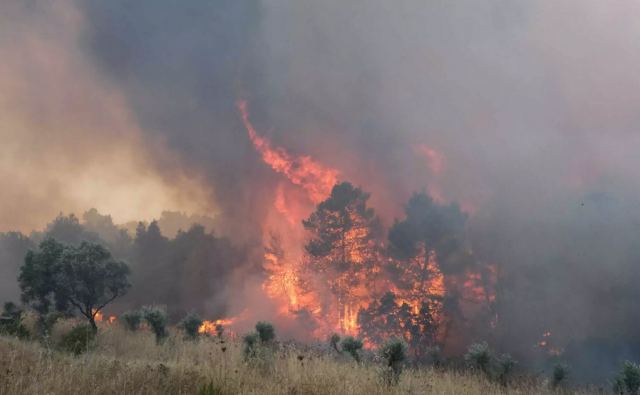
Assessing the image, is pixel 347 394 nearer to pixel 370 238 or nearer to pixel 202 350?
pixel 202 350

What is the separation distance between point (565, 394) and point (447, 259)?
23434 mm

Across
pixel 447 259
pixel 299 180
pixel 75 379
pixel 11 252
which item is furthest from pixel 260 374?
pixel 11 252

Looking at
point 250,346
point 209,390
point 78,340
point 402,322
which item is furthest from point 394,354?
point 402,322

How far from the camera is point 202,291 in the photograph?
5650 centimetres

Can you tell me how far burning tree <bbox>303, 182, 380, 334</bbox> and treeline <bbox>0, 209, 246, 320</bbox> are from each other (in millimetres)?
14129

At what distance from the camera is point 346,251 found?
167 feet

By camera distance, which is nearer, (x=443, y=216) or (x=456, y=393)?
(x=456, y=393)

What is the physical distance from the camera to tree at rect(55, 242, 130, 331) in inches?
1216

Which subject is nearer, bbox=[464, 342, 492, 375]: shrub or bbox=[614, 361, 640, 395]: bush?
bbox=[614, 361, 640, 395]: bush

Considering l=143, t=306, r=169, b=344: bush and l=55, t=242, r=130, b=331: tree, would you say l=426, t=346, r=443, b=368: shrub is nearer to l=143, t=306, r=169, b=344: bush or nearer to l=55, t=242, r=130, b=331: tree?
l=143, t=306, r=169, b=344: bush

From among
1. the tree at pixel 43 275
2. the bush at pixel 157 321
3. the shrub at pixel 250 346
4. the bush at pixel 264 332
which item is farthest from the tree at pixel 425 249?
the tree at pixel 43 275

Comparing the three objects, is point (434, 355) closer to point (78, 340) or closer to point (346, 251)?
point (346, 251)

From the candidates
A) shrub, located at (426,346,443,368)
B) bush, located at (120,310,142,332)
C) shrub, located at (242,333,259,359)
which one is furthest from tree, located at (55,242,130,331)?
shrub, located at (426,346,443,368)

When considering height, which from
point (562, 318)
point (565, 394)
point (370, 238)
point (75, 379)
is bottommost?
point (565, 394)
